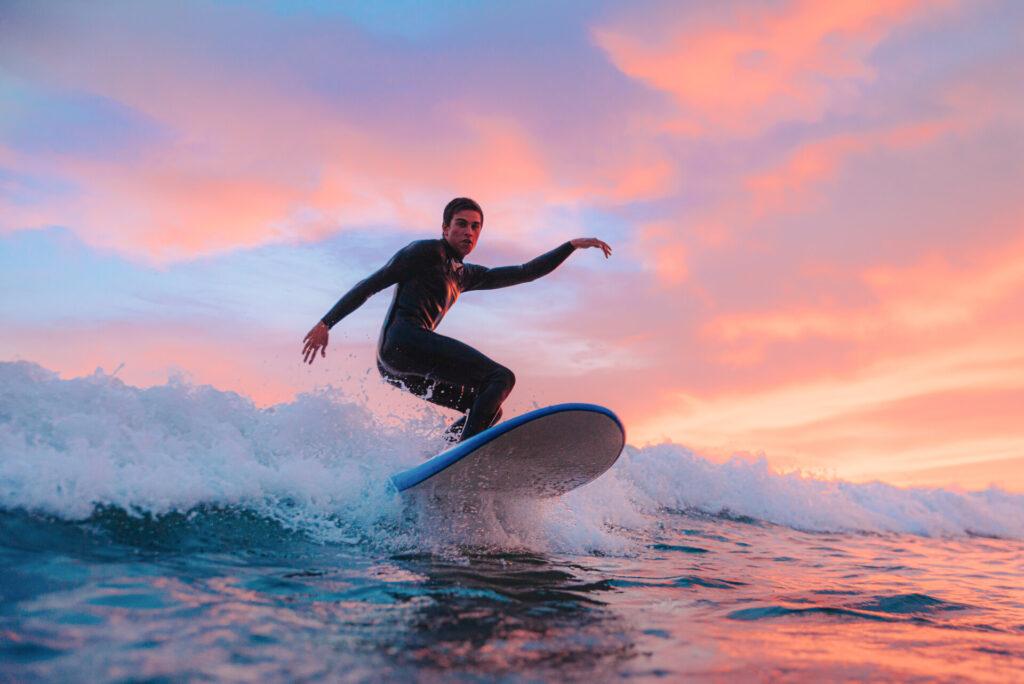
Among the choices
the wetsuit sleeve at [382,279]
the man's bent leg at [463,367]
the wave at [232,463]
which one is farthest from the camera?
the wetsuit sleeve at [382,279]

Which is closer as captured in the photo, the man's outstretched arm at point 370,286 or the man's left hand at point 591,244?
the man's outstretched arm at point 370,286

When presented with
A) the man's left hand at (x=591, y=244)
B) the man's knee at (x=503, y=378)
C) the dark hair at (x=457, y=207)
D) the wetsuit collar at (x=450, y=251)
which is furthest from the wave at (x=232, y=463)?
the man's left hand at (x=591, y=244)

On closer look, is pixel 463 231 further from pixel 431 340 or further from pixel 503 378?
pixel 503 378

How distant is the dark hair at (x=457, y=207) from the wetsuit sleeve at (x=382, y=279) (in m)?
0.46

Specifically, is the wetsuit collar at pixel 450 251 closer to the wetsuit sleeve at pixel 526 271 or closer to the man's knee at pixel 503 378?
the wetsuit sleeve at pixel 526 271

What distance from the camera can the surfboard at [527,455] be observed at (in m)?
4.75

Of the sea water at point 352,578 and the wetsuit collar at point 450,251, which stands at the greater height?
the wetsuit collar at point 450,251

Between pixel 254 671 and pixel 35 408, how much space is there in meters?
4.07

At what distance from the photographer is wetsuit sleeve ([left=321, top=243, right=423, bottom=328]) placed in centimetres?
545

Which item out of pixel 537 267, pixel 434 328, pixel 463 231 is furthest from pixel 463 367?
pixel 537 267

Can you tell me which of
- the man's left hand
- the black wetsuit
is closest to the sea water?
the black wetsuit

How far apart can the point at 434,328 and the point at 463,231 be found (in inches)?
34.4

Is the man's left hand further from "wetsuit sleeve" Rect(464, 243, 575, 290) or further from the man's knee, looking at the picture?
the man's knee

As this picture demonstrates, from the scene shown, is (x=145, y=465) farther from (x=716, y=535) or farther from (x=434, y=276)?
(x=716, y=535)
